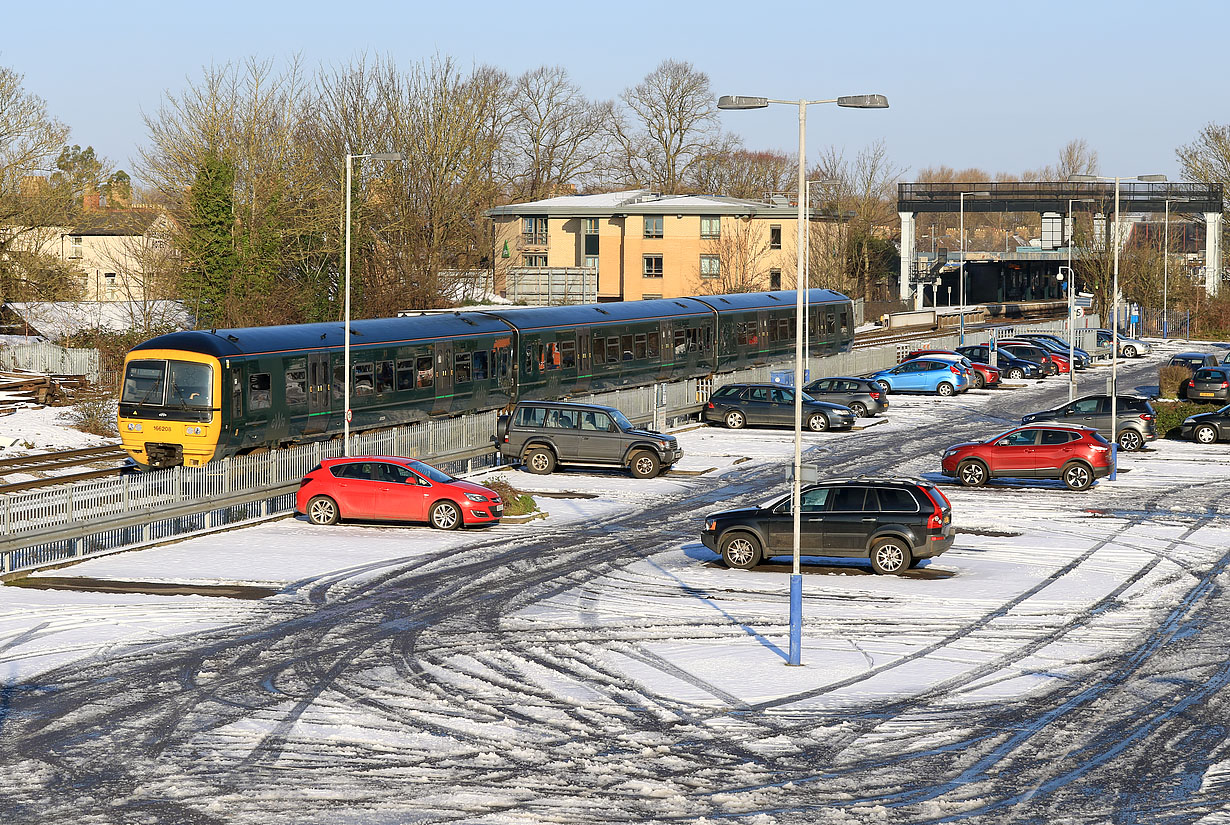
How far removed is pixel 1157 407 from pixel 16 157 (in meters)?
48.5

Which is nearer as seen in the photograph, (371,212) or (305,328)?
(305,328)

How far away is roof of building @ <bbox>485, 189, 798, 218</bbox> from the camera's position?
88438 millimetres

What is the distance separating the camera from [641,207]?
293ft

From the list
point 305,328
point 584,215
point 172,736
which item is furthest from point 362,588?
point 584,215

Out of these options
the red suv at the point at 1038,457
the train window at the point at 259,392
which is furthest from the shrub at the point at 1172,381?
the train window at the point at 259,392

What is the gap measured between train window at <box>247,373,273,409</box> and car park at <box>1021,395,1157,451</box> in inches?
833

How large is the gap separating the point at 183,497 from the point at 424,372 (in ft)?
38.4

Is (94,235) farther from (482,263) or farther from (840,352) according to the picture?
(840,352)

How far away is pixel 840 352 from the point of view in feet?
219

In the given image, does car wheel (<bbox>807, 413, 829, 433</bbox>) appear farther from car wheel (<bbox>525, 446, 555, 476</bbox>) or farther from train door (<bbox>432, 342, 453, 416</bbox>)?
train door (<bbox>432, 342, 453, 416</bbox>)

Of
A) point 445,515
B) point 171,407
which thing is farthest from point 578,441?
point 171,407

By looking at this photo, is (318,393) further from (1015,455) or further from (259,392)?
(1015,455)

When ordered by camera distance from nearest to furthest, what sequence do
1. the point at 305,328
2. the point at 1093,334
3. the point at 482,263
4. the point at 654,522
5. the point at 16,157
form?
the point at 654,522 → the point at 305,328 → the point at 16,157 → the point at 1093,334 → the point at 482,263

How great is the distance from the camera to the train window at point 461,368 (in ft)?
134
